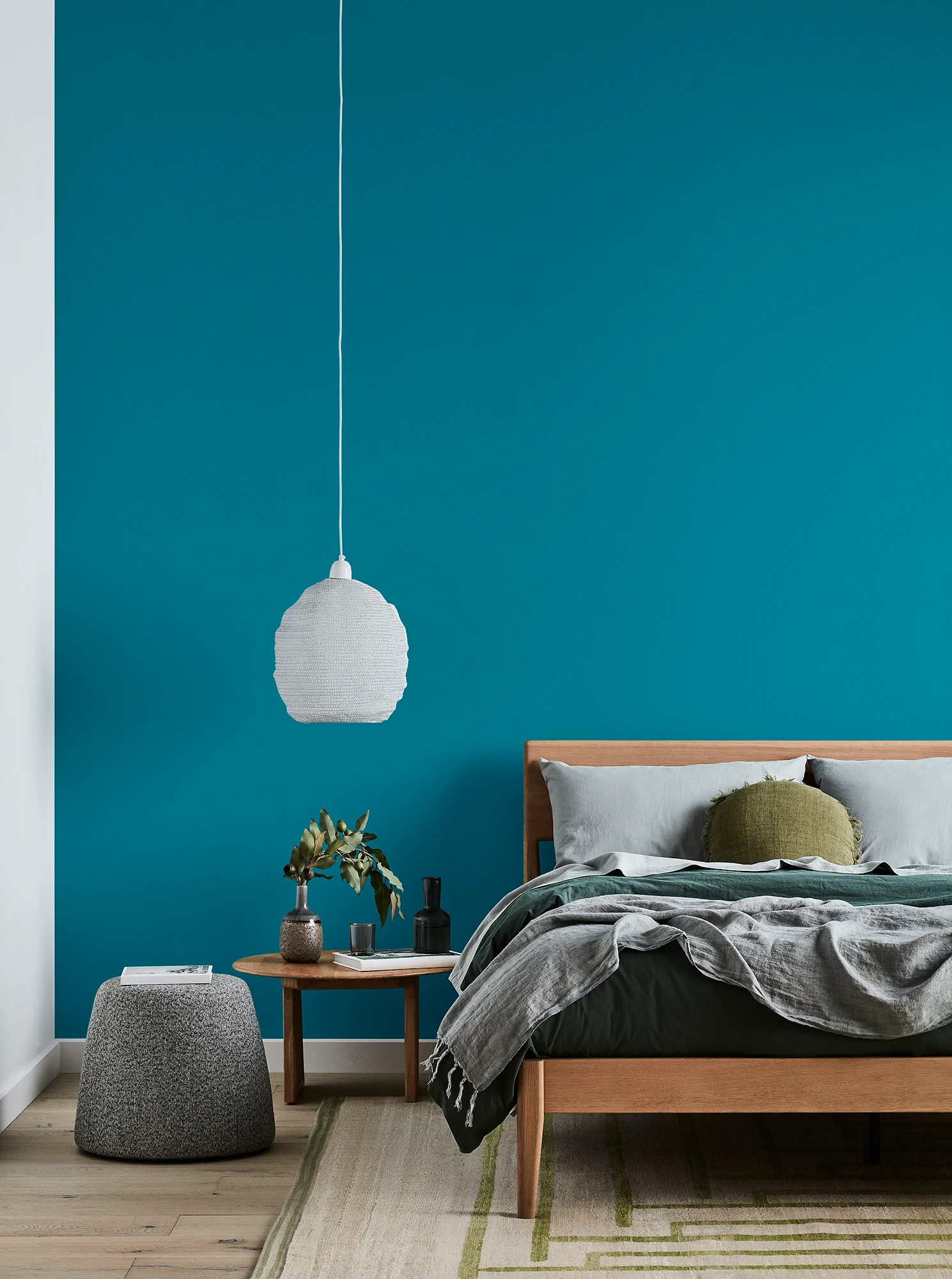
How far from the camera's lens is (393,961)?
Result: 3580mm

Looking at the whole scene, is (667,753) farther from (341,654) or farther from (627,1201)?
(627,1201)

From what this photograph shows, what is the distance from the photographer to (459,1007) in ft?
9.00

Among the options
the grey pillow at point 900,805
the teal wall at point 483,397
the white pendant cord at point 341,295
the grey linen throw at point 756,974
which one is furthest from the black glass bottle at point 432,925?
the grey pillow at point 900,805

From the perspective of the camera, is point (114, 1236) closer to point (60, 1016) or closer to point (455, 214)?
point (60, 1016)

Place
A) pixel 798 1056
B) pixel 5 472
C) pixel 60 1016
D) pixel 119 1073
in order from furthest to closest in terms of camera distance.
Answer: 1. pixel 60 1016
2. pixel 5 472
3. pixel 119 1073
4. pixel 798 1056

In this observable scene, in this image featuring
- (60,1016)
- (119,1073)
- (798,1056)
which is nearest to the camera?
(798,1056)

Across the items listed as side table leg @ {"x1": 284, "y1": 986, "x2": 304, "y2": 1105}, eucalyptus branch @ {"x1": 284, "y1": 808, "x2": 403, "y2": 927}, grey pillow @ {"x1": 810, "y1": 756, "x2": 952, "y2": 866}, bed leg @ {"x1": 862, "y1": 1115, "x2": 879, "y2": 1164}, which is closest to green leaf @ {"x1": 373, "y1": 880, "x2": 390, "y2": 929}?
eucalyptus branch @ {"x1": 284, "y1": 808, "x2": 403, "y2": 927}

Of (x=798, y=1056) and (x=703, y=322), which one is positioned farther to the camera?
(x=703, y=322)

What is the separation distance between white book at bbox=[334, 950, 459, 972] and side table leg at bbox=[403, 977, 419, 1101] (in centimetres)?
6

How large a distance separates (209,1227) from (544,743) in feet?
5.86

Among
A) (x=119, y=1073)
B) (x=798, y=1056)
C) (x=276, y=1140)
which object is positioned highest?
(x=798, y=1056)

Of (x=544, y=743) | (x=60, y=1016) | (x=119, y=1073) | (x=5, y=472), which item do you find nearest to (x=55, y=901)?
(x=60, y=1016)

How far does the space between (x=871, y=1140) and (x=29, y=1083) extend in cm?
228

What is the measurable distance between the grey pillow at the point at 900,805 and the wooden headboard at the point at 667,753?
145 mm
